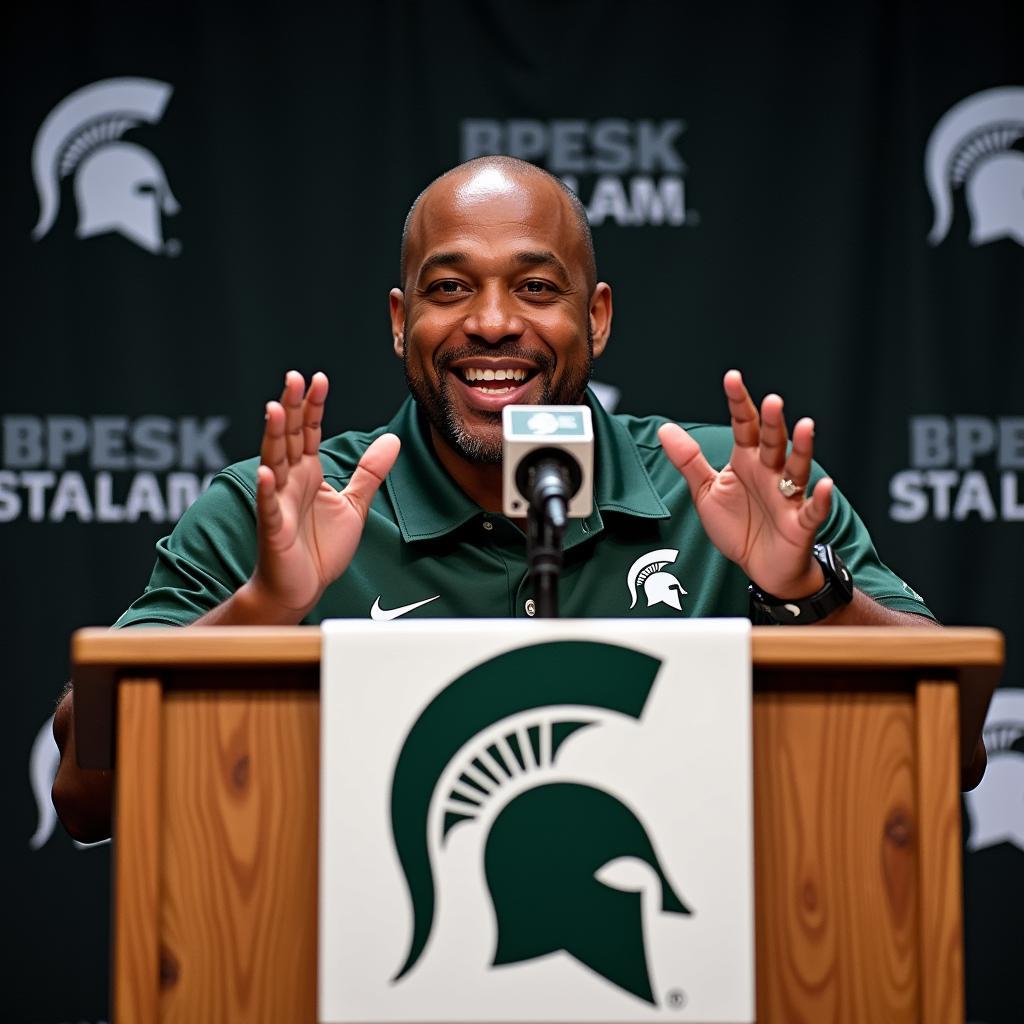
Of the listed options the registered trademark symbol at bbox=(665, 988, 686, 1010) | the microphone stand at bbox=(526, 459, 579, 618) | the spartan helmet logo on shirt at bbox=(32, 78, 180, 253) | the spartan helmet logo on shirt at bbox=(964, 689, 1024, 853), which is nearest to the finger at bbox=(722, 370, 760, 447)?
the microphone stand at bbox=(526, 459, 579, 618)

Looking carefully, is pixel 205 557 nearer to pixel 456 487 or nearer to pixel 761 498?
pixel 456 487

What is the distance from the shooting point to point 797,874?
1.26 metres

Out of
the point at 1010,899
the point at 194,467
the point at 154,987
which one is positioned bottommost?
the point at 1010,899

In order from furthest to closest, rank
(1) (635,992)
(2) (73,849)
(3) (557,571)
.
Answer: (2) (73,849)
(3) (557,571)
(1) (635,992)

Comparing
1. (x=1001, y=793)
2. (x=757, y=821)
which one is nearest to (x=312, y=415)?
(x=757, y=821)

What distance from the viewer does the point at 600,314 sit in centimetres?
256

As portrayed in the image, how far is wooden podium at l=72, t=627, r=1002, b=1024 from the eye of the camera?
124 centimetres

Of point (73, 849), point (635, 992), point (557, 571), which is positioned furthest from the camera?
point (73, 849)

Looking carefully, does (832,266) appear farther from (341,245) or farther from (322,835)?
(322,835)

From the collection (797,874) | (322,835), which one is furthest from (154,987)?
(797,874)

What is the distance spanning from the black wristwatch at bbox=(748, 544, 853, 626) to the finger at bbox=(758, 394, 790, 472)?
0.45 ft

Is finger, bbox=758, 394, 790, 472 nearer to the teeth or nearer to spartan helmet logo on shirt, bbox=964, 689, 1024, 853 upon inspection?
the teeth

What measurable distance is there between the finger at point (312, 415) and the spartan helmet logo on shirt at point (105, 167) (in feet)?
5.29

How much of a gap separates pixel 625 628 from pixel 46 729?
1989mm
